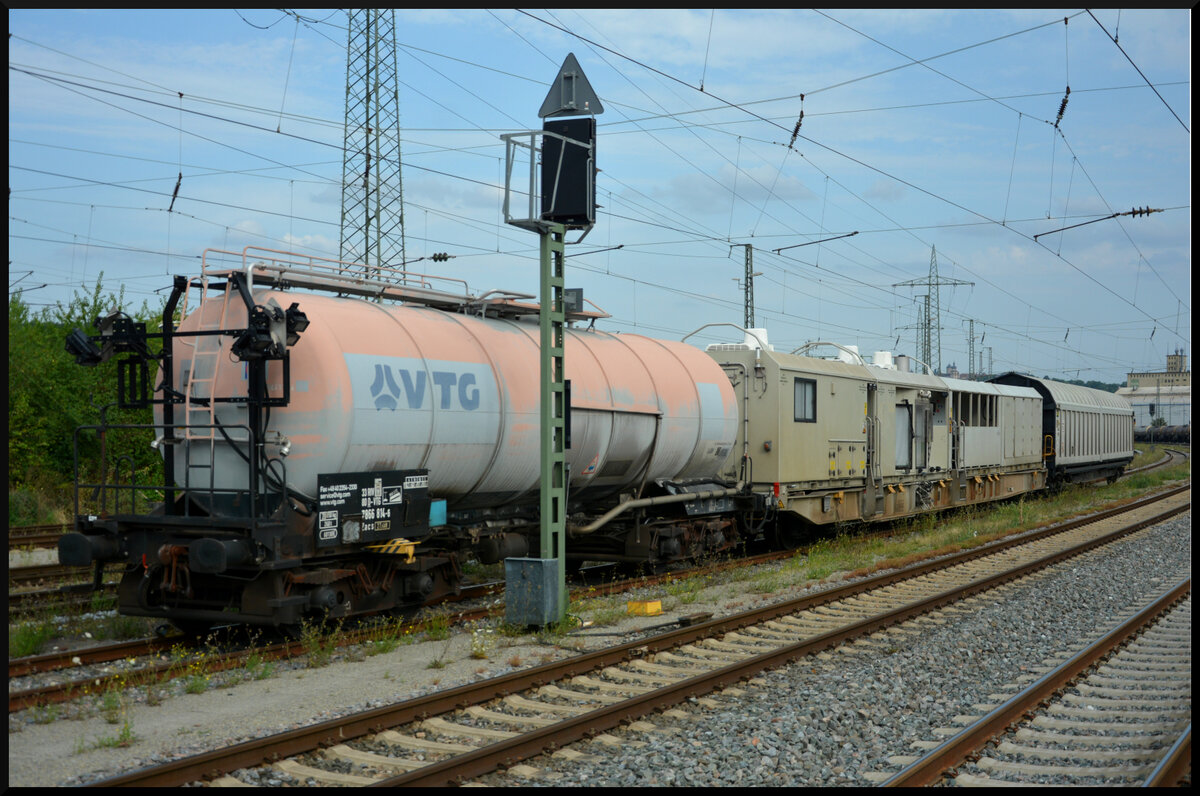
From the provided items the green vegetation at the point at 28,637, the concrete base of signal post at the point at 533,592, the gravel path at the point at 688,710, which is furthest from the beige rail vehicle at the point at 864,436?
the green vegetation at the point at 28,637

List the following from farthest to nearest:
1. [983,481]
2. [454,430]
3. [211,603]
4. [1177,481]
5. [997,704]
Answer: [1177,481] < [983,481] < [454,430] < [211,603] < [997,704]

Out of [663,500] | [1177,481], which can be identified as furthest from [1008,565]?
[1177,481]

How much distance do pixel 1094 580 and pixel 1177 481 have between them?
107ft

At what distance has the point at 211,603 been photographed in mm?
9844

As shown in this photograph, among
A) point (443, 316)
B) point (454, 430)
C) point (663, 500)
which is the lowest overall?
point (663, 500)

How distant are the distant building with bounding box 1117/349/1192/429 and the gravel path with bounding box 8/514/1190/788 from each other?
311 feet

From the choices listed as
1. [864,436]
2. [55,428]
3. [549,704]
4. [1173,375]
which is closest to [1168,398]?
[1173,375]

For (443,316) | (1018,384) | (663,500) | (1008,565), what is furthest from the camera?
(1018,384)

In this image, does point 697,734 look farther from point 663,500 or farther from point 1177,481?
point 1177,481

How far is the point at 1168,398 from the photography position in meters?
103

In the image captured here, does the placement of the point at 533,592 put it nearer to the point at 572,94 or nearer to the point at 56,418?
the point at 572,94

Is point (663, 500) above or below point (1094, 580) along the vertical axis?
above

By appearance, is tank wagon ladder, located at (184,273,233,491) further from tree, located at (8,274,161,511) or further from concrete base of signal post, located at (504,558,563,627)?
tree, located at (8,274,161,511)

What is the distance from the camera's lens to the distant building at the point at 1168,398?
97125mm
